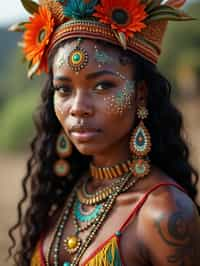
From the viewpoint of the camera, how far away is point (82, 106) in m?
3.04

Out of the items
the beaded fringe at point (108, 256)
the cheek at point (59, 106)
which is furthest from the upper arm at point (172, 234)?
the cheek at point (59, 106)

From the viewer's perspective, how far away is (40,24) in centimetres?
333

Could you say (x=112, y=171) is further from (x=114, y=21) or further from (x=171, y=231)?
(x=114, y=21)

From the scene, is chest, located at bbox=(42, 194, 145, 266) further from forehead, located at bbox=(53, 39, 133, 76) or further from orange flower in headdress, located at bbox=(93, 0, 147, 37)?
orange flower in headdress, located at bbox=(93, 0, 147, 37)

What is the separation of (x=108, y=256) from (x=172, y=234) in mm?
322

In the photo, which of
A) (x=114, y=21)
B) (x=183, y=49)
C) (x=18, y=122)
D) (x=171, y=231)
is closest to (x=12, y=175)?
(x=18, y=122)

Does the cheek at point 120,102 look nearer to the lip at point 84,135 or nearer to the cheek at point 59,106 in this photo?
the lip at point 84,135

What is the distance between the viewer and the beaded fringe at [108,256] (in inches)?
116

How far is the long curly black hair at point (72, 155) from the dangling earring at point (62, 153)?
4 centimetres

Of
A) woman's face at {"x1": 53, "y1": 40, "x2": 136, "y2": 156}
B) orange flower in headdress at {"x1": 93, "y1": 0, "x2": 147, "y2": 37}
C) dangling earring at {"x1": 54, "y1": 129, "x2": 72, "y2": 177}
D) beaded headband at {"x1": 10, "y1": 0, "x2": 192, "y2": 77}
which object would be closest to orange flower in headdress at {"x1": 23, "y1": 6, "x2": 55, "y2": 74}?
beaded headband at {"x1": 10, "y1": 0, "x2": 192, "y2": 77}

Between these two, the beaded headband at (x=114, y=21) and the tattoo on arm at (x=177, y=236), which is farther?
the beaded headband at (x=114, y=21)

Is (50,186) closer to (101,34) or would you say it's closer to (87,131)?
(87,131)

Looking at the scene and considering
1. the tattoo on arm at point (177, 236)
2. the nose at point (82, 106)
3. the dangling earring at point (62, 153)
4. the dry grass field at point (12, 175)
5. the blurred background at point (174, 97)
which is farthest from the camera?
the blurred background at point (174, 97)

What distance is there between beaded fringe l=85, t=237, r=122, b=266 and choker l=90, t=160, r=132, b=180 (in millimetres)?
392
